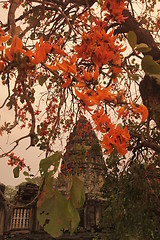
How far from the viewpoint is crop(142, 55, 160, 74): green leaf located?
0.77 meters

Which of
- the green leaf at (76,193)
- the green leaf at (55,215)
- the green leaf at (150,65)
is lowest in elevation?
the green leaf at (55,215)

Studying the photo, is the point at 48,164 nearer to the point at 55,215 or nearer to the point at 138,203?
the point at 55,215

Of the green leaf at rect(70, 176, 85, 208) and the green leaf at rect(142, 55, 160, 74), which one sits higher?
the green leaf at rect(142, 55, 160, 74)

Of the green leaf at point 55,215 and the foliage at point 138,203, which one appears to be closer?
the green leaf at point 55,215

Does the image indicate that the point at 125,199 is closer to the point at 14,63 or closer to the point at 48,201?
the point at 48,201

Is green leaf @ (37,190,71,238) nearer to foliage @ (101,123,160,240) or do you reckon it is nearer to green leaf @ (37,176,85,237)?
green leaf @ (37,176,85,237)

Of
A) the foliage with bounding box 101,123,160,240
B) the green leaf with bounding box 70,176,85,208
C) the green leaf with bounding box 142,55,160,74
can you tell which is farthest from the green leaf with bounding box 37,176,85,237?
the foliage with bounding box 101,123,160,240

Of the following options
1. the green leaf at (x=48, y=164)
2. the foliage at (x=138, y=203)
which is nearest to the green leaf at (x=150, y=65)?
the green leaf at (x=48, y=164)

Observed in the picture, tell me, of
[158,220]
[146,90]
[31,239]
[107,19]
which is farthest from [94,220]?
[107,19]

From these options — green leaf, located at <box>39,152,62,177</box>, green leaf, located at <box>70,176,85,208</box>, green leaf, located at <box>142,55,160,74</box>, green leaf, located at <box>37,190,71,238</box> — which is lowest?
green leaf, located at <box>37,190,71,238</box>

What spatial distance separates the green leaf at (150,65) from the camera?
2.53ft

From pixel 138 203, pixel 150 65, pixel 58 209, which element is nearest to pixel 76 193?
pixel 58 209

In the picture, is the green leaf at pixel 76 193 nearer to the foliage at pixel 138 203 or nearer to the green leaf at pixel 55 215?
the green leaf at pixel 55 215

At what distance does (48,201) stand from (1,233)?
14389 mm
